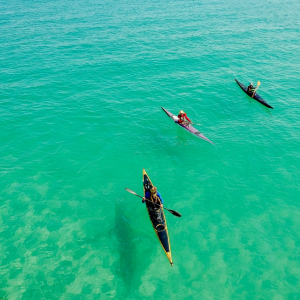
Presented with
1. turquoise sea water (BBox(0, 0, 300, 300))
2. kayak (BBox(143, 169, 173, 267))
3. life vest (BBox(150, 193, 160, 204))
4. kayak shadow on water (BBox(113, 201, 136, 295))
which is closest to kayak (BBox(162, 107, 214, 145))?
turquoise sea water (BBox(0, 0, 300, 300))

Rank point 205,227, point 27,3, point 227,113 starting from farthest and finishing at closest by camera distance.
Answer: point 27,3 → point 227,113 → point 205,227

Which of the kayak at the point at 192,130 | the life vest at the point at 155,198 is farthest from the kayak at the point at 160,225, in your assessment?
the kayak at the point at 192,130

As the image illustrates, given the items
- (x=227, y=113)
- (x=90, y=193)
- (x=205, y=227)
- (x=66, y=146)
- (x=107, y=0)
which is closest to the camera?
(x=205, y=227)

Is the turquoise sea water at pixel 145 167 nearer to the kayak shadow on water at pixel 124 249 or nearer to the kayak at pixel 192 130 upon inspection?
the kayak shadow on water at pixel 124 249

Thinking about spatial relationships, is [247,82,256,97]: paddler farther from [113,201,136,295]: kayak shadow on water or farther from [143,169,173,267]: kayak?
[113,201,136,295]: kayak shadow on water

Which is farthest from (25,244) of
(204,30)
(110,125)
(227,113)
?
(204,30)

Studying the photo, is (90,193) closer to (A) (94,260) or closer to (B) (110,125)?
(A) (94,260)

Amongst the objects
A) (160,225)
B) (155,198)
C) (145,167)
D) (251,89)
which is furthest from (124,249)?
(251,89)

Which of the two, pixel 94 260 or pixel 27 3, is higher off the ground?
pixel 27 3
